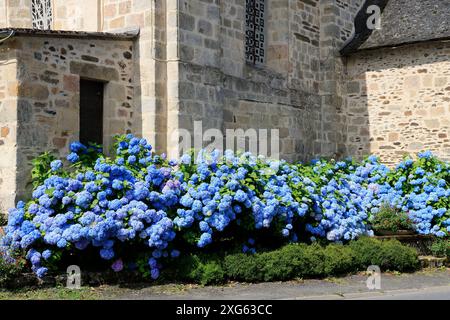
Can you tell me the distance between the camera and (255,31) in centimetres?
1442

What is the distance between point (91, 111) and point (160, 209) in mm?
2753

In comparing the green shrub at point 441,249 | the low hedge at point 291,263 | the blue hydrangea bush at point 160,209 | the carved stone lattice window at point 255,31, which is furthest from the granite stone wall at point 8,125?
the green shrub at point 441,249

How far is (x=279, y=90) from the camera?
14.4 m

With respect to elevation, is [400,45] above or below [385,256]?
above

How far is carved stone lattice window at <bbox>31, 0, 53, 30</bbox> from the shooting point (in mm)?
13942

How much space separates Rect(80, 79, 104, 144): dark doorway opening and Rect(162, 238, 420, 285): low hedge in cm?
305

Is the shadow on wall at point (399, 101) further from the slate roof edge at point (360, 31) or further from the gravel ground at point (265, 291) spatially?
the gravel ground at point (265, 291)

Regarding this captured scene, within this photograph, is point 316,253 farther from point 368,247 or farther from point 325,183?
point 325,183

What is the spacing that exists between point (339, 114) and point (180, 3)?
635 centimetres

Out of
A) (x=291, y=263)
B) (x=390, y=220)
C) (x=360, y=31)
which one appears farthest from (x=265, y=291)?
(x=360, y=31)

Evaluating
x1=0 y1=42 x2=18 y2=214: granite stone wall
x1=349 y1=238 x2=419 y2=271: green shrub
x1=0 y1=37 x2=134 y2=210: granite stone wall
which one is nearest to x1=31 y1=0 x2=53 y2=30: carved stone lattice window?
x1=0 y1=37 x2=134 y2=210: granite stone wall

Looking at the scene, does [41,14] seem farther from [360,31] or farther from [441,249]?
[441,249]

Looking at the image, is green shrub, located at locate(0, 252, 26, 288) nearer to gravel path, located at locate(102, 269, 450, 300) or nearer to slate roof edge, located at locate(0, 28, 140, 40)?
gravel path, located at locate(102, 269, 450, 300)
